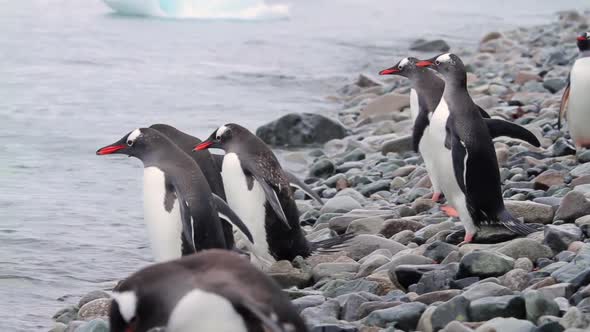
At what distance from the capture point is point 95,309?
17.2 ft

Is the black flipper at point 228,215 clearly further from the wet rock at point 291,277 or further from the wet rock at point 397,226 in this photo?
the wet rock at point 397,226

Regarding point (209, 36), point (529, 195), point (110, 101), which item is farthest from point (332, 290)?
point (209, 36)

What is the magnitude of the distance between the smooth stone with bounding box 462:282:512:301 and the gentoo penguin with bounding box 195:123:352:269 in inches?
66.4

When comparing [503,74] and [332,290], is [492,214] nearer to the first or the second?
[332,290]

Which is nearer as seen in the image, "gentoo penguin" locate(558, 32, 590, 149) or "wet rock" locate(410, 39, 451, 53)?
"gentoo penguin" locate(558, 32, 590, 149)

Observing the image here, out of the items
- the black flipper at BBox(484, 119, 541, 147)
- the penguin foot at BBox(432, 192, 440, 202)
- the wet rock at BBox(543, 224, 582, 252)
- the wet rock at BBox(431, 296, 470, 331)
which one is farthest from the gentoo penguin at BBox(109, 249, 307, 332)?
the penguin foot at BBox(432, 192, 440, 202)

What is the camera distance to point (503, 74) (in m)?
13.3

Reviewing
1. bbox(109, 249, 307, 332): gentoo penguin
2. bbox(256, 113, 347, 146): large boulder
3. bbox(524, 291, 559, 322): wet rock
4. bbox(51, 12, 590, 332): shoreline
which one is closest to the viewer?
bbox(109, 249, 307, 332): gentoo penguin

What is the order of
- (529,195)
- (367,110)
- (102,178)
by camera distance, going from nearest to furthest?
(529,195) < (102,178) < (367,110)

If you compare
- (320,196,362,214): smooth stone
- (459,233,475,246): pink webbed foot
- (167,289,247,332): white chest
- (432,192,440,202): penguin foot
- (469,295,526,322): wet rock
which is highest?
(167,289,247,332): white chest

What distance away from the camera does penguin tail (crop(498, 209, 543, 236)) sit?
17.5ft

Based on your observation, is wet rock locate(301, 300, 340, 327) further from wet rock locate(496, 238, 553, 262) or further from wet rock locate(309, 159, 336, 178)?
wet rock locate(309, 159, 336, 178)

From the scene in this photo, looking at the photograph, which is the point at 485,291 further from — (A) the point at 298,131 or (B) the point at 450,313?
(A) the point at 298,131

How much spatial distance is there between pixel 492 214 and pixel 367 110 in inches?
242
